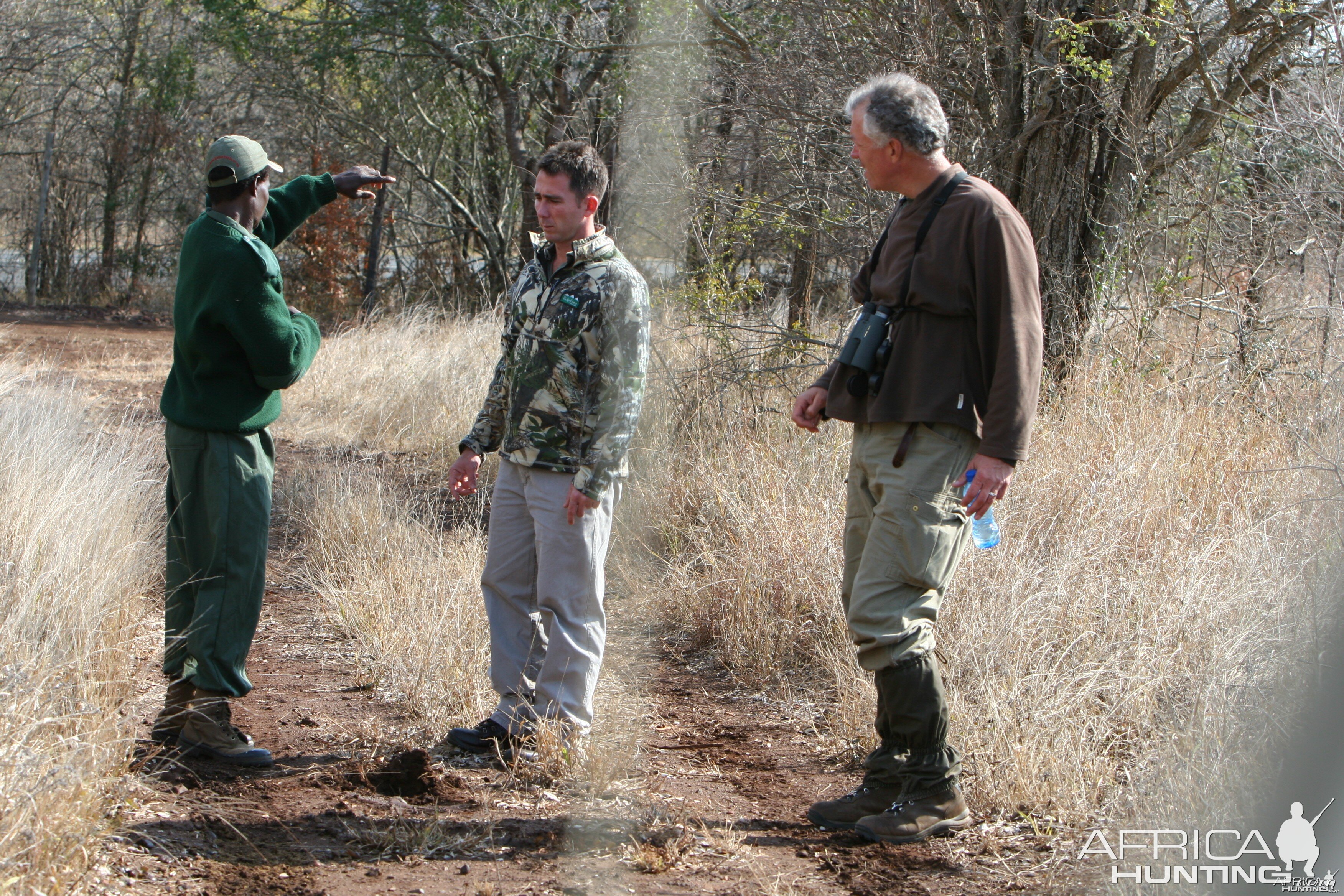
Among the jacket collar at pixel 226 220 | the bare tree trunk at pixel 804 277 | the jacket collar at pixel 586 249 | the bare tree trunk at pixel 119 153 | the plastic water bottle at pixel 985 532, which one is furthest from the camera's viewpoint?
the bare tree trunk at pixel 119 153

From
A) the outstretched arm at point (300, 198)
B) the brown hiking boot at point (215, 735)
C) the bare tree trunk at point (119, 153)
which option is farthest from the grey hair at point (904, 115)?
the bare tree trunk at point (119, 153)

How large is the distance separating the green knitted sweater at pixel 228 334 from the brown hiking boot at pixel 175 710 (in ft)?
2.69

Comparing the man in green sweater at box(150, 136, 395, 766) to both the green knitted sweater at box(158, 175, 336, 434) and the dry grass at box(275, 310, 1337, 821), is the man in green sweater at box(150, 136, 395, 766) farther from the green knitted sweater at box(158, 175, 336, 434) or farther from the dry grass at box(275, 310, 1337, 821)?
the dry grass at box(275, 310, 1337, 821)

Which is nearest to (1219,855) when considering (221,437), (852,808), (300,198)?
(852,808)

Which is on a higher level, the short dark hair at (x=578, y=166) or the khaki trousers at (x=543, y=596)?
the short dark hair at (x=578, y=166)

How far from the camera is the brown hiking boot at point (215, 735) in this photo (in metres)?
3.38

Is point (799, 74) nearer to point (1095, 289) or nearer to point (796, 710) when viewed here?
point (1095, 289)

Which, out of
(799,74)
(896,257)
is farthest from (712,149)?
(896,257)

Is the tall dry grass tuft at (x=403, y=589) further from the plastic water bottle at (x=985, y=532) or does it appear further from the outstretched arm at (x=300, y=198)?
the plastic water bottle at (x=985, y=532)

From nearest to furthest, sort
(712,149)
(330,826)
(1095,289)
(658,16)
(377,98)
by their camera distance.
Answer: (330,826) → (1095,289) → (712,149) → (658,16) → (377,98)

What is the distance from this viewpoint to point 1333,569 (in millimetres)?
4262

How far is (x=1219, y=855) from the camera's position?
2.91m

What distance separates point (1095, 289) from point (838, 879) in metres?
6.05

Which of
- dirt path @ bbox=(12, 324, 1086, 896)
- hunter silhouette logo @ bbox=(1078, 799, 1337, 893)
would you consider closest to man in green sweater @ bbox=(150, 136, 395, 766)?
dirt path @ bbox=(12, 324, 1086, 896)
